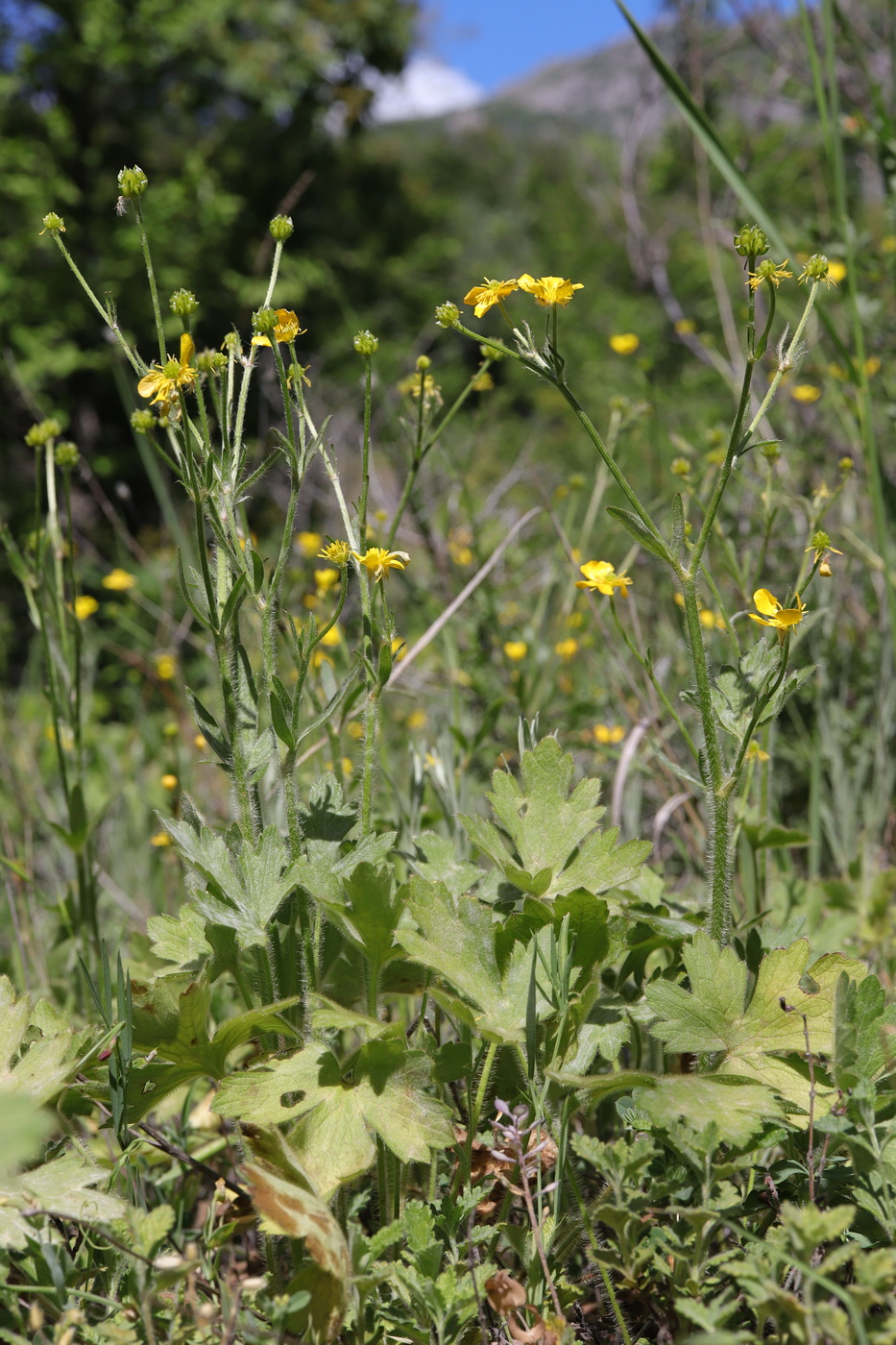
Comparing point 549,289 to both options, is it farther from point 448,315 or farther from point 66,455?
point 66,455

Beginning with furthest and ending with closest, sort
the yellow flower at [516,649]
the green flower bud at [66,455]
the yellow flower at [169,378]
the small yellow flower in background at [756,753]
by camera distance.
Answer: the yellow flower at [516,649] → the green flower bud at [66,455] → the small yellow flower in background at [756,753] → the yellow flower at [169,378]

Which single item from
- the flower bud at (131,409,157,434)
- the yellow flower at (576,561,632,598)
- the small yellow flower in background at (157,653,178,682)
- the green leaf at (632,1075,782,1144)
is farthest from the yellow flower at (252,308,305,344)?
the small yellow flower in background at (157,653,178,682)

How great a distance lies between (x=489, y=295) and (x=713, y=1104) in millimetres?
884

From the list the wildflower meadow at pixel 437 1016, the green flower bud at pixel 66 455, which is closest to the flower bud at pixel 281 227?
the wildflower meadow at pixel 437 1016

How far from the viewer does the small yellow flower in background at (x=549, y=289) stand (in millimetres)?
1012

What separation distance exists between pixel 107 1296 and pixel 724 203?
14.1ft

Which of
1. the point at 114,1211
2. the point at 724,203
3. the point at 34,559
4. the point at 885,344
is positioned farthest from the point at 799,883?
the point at 724,203

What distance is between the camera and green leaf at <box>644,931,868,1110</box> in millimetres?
960

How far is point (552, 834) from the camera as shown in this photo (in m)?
1.12

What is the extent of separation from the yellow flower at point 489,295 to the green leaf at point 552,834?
20.0 inches

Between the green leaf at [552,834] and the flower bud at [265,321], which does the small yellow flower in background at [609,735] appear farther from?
the flower bud at [265,321]

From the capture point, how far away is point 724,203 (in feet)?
13.2

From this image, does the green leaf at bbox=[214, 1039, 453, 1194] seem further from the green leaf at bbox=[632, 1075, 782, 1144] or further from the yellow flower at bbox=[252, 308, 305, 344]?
the yellow flower at bbox=[252, 308, 305, 344]

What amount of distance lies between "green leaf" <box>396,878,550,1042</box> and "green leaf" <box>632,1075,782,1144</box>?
0.48ft
